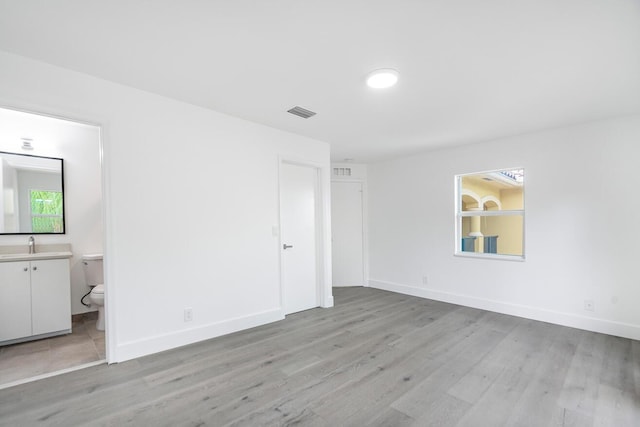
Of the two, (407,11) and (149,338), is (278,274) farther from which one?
(407,11)

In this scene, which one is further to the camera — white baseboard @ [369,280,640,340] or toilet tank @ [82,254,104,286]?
toilet tank @ [82,254,104,286]

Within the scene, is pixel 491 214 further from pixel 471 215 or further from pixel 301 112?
pixel 301 112

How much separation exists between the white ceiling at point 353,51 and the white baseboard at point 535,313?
7.69 ft

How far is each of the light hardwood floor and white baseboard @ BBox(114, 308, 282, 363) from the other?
0.08 meters

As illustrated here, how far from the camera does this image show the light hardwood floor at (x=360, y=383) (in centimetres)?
187

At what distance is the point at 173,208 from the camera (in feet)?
9.39

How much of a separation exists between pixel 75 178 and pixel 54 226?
2.22 ft

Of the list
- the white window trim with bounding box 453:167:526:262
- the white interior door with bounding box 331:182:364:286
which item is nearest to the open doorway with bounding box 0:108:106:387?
the white interior door with bounding box 331:182:364:286

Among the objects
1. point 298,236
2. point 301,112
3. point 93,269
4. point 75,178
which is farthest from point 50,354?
point 301,112

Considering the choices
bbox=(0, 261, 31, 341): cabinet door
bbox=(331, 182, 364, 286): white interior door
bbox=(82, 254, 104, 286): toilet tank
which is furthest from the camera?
bbox=(331, 182, 364, 286): white interior door

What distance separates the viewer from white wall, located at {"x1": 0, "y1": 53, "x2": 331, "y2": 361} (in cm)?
246

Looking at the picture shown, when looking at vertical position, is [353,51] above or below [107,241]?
above

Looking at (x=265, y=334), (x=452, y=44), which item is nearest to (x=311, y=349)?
(x=265, y=334)

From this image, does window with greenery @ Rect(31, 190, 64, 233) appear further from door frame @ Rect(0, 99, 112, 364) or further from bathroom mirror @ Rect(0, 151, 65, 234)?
door frame @ Rect(0, 99, 112, 364)
